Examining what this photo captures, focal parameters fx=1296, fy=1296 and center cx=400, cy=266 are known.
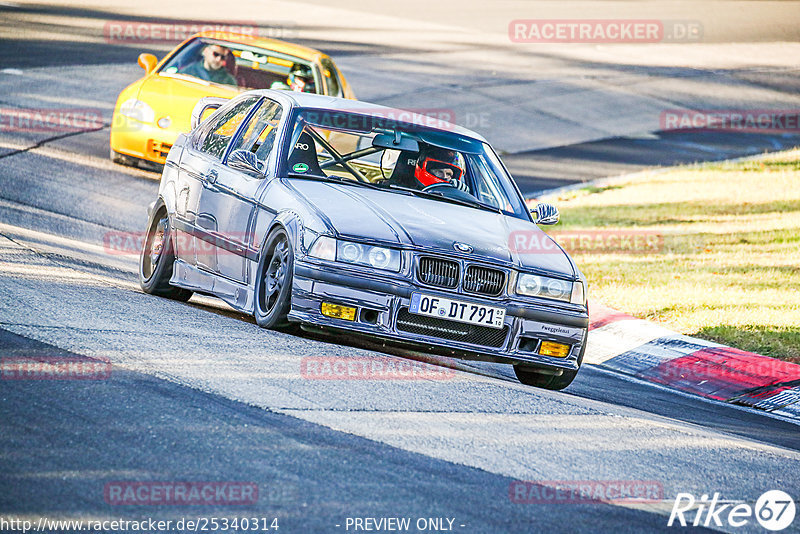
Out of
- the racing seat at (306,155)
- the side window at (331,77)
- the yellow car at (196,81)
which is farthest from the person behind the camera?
the side window at (331,77)

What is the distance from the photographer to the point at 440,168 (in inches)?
350

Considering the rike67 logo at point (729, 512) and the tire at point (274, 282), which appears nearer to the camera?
the rike67 logo at point (729, 512)

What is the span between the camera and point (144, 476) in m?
4.89

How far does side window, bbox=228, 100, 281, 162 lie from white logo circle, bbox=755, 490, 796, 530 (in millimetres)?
4090

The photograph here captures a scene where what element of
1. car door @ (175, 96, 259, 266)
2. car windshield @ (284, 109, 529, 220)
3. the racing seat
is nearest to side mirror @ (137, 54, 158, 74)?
car door @ (175, 96, 259, 266)

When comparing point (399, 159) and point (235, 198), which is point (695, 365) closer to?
point (399, 159)

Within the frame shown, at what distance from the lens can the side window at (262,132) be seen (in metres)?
8.68

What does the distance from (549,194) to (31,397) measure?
12.7 m

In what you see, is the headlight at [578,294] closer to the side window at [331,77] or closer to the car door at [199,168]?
the car door at [199,168]

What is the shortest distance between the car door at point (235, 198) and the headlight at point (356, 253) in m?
0.90

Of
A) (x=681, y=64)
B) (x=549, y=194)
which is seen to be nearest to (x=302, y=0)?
(x=681, y=64)

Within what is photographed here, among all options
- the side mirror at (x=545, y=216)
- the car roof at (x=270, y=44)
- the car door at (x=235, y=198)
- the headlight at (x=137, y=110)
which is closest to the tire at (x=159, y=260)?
the car door at (x=235, y=198)

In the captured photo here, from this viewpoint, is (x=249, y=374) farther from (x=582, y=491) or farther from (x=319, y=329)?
(x=582, y=491)

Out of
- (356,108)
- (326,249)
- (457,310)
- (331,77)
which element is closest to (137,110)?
(331,77)
